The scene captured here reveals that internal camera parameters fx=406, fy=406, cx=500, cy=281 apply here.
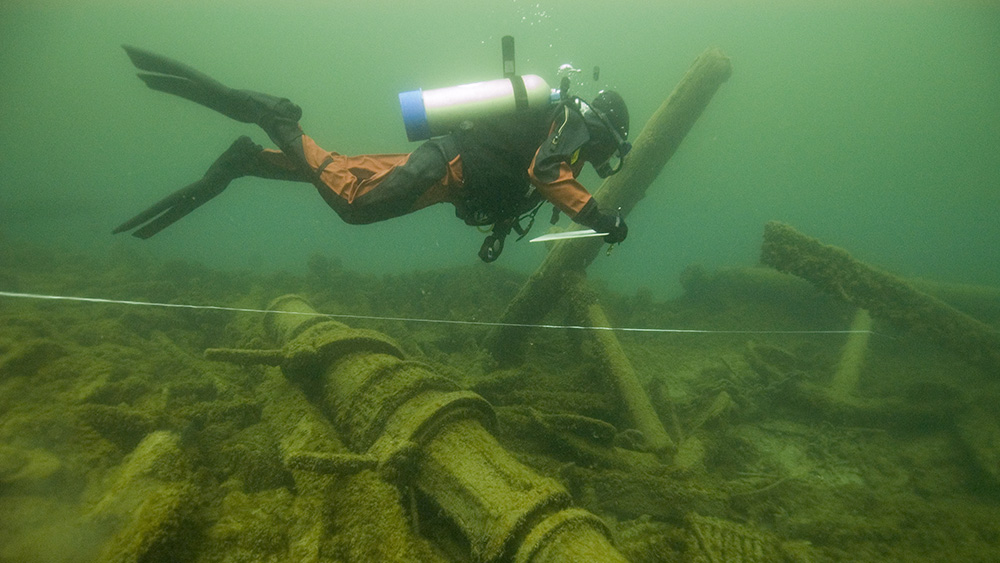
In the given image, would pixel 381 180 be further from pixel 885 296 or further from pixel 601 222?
pixel 885 296

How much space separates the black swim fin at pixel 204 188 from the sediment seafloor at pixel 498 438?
1.36 metres

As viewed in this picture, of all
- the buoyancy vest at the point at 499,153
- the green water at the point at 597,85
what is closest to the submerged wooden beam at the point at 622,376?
the buoyancy vest at the point at 499,153

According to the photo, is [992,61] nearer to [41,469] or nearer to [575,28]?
[575,28]

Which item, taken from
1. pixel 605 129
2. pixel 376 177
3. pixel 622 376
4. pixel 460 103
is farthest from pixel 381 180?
pixel 622 376

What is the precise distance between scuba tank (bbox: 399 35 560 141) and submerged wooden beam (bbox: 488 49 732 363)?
245 centimetres

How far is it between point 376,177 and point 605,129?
201 cm

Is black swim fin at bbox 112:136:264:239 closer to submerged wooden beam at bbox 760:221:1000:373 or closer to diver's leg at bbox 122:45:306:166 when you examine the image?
diver's leg at bbox 122:45:306:166

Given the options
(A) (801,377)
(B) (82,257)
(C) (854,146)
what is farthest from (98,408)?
(C) (854,146)

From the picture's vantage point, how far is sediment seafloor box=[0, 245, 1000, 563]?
A: 204 centimetres

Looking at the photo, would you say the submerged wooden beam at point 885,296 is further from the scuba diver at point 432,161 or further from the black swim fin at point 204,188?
the black swim fin at point 204,188

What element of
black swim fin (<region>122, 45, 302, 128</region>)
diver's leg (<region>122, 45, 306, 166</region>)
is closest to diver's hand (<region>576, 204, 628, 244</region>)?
diver's leg (<region>122, 45, 306, 166</region>)

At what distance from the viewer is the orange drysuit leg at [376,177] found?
3324mm

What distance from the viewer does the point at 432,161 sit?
134 inches

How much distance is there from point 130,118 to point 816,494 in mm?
145929
